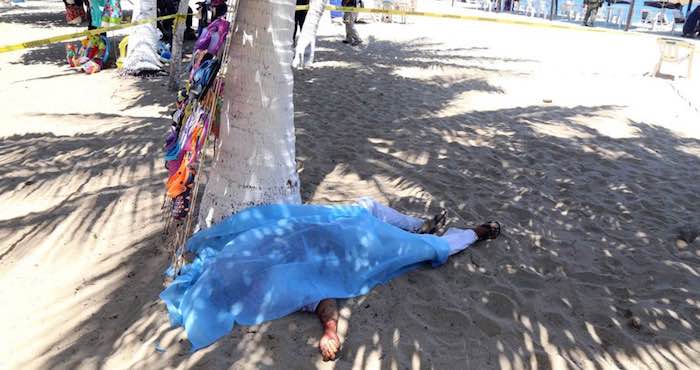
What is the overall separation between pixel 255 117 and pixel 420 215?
1.43 metres

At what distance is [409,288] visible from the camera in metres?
2.58

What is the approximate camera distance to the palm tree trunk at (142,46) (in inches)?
298

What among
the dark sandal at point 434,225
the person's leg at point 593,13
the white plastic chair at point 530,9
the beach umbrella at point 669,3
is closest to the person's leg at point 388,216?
the dark sandal at point 434,225

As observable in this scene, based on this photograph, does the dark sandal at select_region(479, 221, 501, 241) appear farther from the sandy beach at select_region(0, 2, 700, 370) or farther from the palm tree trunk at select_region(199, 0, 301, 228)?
the palm tree trunk at select_region(199, 0, 301, 228)

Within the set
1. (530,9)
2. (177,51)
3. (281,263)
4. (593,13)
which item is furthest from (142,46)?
(530,9)

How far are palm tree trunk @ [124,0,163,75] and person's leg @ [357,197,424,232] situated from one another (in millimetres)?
6075

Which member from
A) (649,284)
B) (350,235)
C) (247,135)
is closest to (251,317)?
(350,235)

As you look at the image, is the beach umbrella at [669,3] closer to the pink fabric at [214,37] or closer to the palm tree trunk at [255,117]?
the palm tree trunk at [255,117]

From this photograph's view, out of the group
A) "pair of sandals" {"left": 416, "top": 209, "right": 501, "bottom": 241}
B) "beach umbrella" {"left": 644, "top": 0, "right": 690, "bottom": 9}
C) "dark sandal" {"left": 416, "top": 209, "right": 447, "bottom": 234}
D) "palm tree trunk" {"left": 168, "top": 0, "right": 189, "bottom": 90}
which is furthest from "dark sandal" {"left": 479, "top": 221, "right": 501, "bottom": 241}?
"beach umbrella" {"left": 644, "top": 0, "right": 690, "bottom": 9}

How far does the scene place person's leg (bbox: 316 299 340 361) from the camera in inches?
80.9

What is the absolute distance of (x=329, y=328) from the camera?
2172 millimetres

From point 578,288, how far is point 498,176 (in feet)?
5.44

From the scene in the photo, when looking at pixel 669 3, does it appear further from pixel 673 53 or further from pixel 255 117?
pixel 255 117

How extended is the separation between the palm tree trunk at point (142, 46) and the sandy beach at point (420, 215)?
0.49 metres
